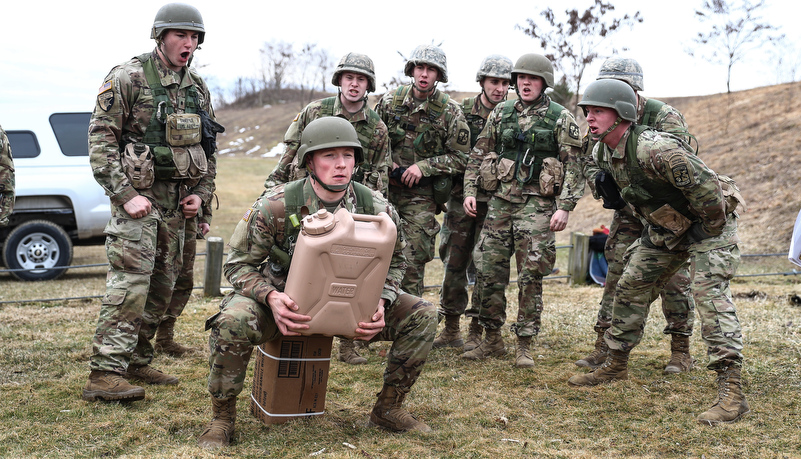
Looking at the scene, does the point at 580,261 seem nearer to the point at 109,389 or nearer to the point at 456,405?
the point at 456,405

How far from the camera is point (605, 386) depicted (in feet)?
16.2

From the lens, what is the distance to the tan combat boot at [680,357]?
5.29m

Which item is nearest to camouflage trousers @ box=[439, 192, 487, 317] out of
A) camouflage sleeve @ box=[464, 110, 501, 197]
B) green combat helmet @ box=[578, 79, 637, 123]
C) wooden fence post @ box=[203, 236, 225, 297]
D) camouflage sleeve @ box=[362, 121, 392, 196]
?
camouflage sleeve @ box=[464, 110, 501, 197]

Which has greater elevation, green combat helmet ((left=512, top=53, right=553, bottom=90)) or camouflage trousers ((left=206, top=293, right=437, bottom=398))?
green combat helmet ((left=512, top=53, right=553, bottom=90))

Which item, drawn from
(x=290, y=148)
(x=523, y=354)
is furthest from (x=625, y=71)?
(x=290, y=148)

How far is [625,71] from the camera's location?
568 centimetres

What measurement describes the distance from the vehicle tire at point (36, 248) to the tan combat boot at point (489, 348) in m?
6.54

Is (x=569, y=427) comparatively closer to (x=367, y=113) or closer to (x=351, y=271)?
(x=351, y=271)

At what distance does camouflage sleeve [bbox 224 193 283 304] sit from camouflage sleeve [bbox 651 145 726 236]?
2380mm

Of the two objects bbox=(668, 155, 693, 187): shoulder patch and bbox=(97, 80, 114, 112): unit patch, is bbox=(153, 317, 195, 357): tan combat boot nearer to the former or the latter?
bbox=(97, 80, 114, 112): unit patch

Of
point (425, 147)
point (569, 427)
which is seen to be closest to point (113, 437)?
point (569, 427)

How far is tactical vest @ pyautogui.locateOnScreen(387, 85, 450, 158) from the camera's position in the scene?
5.99 metres

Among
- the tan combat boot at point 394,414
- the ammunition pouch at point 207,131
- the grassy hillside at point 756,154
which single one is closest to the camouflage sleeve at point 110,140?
the ammunition pouch at point 207,131

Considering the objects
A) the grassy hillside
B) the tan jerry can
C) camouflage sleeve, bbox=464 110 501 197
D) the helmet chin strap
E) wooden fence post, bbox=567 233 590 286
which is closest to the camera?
the tan jerry can
